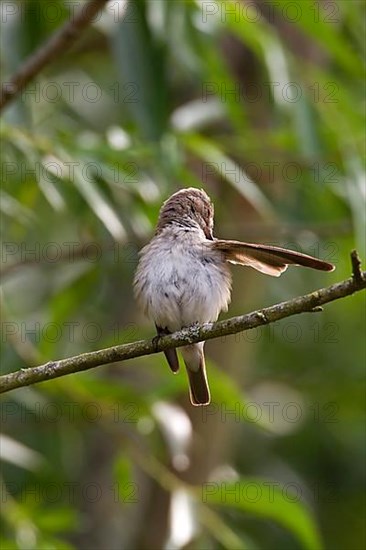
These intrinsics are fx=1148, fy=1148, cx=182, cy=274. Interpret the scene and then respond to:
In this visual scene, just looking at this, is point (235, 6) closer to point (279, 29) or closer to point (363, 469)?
point (279, 29)

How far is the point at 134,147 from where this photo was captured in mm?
5012

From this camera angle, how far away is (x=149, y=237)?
5391 mm

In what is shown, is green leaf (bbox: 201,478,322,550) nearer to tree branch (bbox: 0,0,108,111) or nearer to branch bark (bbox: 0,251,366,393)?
branch bark (bbox: 0,251,366,393)

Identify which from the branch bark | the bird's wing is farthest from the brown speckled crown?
the branch bark

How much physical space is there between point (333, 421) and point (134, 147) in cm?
370

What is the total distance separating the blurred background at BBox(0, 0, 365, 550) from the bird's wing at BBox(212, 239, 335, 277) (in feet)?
4.38

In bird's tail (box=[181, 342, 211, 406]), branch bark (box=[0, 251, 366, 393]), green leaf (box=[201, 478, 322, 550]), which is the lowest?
branch bark (box=[0, 251, 366, 393])

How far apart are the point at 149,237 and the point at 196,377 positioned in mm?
1070

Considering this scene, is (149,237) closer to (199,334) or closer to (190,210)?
(190,210)

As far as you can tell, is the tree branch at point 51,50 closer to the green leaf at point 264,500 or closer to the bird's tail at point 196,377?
the bird's tail at point 196,377

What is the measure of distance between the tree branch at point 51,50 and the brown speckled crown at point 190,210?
0.69 m

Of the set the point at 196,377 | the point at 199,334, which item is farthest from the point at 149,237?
the point at 199,334

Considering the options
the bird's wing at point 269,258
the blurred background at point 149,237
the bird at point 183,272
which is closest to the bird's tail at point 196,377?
the bird at point 183,272

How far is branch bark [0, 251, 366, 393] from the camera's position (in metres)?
2.72
